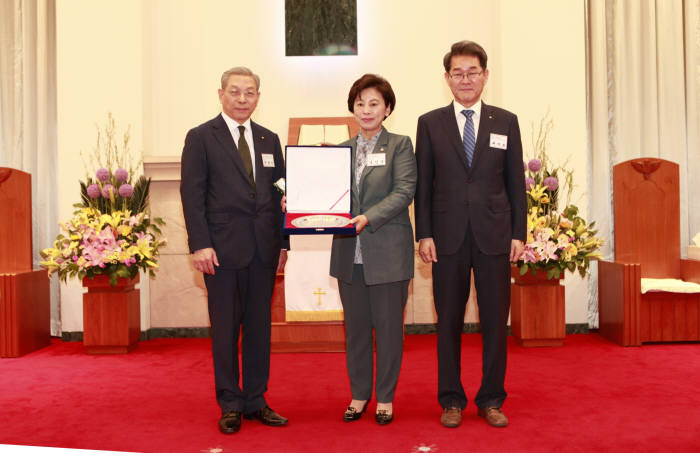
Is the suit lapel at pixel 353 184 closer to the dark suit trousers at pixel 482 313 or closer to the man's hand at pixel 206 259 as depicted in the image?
the dark suit trousers at pixel 482 313

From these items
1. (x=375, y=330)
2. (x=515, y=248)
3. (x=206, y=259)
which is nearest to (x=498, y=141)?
(x=515, y=248)

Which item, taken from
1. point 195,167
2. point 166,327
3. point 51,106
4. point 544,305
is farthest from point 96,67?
point 544,305

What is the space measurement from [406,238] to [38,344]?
3475mm

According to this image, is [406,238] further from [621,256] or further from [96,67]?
[96,67]

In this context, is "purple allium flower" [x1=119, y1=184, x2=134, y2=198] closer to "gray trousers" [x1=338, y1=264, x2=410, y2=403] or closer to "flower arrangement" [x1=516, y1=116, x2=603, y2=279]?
"gray trousers" [x1=338, y1=264, x2=410, y2=403]

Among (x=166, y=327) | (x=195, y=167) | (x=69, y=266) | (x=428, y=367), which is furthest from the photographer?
(x=166, y=327)

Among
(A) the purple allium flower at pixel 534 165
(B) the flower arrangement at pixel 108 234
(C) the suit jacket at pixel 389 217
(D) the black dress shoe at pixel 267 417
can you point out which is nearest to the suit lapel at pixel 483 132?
(C) the suit jacket at pixel 389 217

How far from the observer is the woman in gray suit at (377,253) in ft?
8.80

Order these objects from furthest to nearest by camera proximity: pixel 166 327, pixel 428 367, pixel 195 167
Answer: pixel 166 327
pixel 428 367
pixel 195 167

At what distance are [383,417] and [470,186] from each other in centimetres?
112

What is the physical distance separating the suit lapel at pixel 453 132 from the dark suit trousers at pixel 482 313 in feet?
1.11

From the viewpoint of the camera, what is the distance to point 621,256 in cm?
483

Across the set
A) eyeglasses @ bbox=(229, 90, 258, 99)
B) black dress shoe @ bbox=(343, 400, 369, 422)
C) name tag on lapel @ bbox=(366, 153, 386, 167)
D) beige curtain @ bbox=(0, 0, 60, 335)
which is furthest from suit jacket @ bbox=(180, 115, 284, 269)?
beige curtain @ bbox=(0, 0, 60, 335)

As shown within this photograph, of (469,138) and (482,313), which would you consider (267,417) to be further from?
(469,138)
